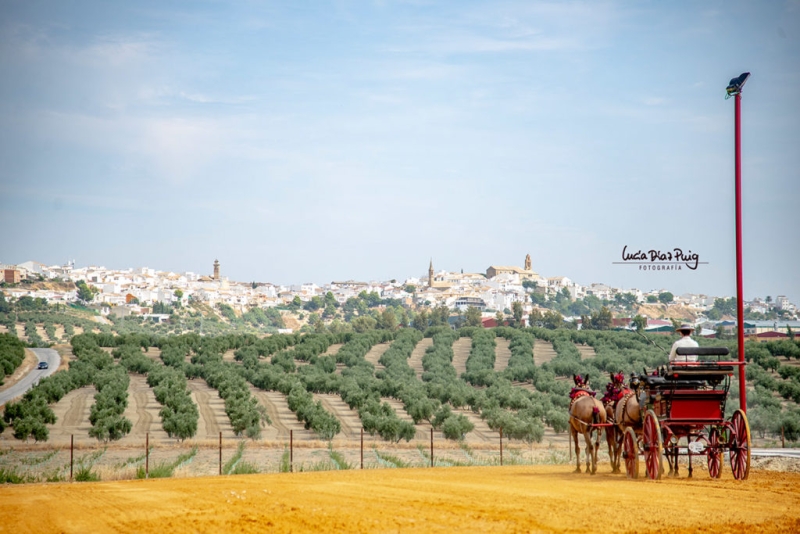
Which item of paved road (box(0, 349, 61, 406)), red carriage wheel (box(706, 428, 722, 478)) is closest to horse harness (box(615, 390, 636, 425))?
red carriage wheel (box(706, 428, 722, 478))

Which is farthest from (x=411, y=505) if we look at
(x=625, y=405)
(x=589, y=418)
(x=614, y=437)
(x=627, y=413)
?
(x=614, y=437)

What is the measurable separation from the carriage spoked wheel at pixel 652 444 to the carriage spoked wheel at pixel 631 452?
0.42 meters

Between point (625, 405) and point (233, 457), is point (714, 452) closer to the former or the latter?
point (625, 405)

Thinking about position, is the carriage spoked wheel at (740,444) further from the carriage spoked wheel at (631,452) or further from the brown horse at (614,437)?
the brown horse at (614,437)

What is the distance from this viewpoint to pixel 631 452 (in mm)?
18531

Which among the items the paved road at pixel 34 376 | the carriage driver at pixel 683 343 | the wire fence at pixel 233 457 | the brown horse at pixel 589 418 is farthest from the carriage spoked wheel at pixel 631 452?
the paved road at pixel 34 376

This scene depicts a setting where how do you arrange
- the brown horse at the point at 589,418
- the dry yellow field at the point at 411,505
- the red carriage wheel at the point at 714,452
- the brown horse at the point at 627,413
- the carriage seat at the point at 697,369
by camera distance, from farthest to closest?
the brown horse at the point at 589,418 → the brown horse at the point at 627,413 → the red carriage wheel at the point at 714,452 → the carriage seat at the point at 697,369 → the dry yellow field at the point at 411,505

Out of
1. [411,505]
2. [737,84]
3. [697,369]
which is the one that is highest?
[737,84]

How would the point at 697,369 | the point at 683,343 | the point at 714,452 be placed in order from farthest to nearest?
1. the point at 683,343
2. the point at 714,452
3. the point at 697,369

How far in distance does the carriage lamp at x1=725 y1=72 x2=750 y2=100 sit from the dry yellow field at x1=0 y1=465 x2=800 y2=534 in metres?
9.04

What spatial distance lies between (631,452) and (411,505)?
615 centimetres

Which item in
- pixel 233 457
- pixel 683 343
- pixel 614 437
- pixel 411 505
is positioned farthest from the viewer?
pixel 233 457

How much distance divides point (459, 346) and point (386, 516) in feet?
258

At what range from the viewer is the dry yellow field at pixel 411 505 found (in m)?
12.6
